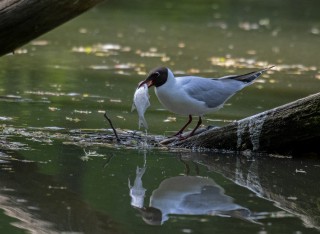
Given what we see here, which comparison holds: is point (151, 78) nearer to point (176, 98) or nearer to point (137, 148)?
point (176, 98)

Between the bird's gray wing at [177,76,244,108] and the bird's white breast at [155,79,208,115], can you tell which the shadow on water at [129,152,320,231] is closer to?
the bird's white breast at [155,79,208,115]

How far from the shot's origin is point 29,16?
7.78 meters

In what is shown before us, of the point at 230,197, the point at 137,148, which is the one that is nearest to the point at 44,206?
the point at 230,197

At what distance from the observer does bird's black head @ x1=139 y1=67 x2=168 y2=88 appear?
25.2 feet

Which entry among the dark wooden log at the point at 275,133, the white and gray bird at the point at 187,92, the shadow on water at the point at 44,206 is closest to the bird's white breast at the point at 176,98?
the white and gray bird at the point at 187,92

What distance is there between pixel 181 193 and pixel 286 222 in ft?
3.19

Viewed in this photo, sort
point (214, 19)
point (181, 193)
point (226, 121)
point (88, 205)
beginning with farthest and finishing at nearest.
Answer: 1. point (214, 19)
2. point (226, 121)
3. point (181, 193)
4. point (88, 205)

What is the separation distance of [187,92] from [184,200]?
1.82 metres

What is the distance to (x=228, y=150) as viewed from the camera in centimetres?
778

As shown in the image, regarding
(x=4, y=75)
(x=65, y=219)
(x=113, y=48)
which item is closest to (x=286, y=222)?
(x=65, y=219)

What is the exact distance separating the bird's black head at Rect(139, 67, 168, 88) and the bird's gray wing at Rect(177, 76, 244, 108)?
0.22 m

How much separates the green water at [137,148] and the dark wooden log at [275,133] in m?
0.16

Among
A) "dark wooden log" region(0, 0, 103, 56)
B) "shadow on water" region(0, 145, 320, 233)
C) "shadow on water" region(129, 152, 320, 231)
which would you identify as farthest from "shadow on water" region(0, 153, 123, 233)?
"dark wooden log" region(0, 0, 103, 56)

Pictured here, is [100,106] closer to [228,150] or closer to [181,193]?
[228,150]
